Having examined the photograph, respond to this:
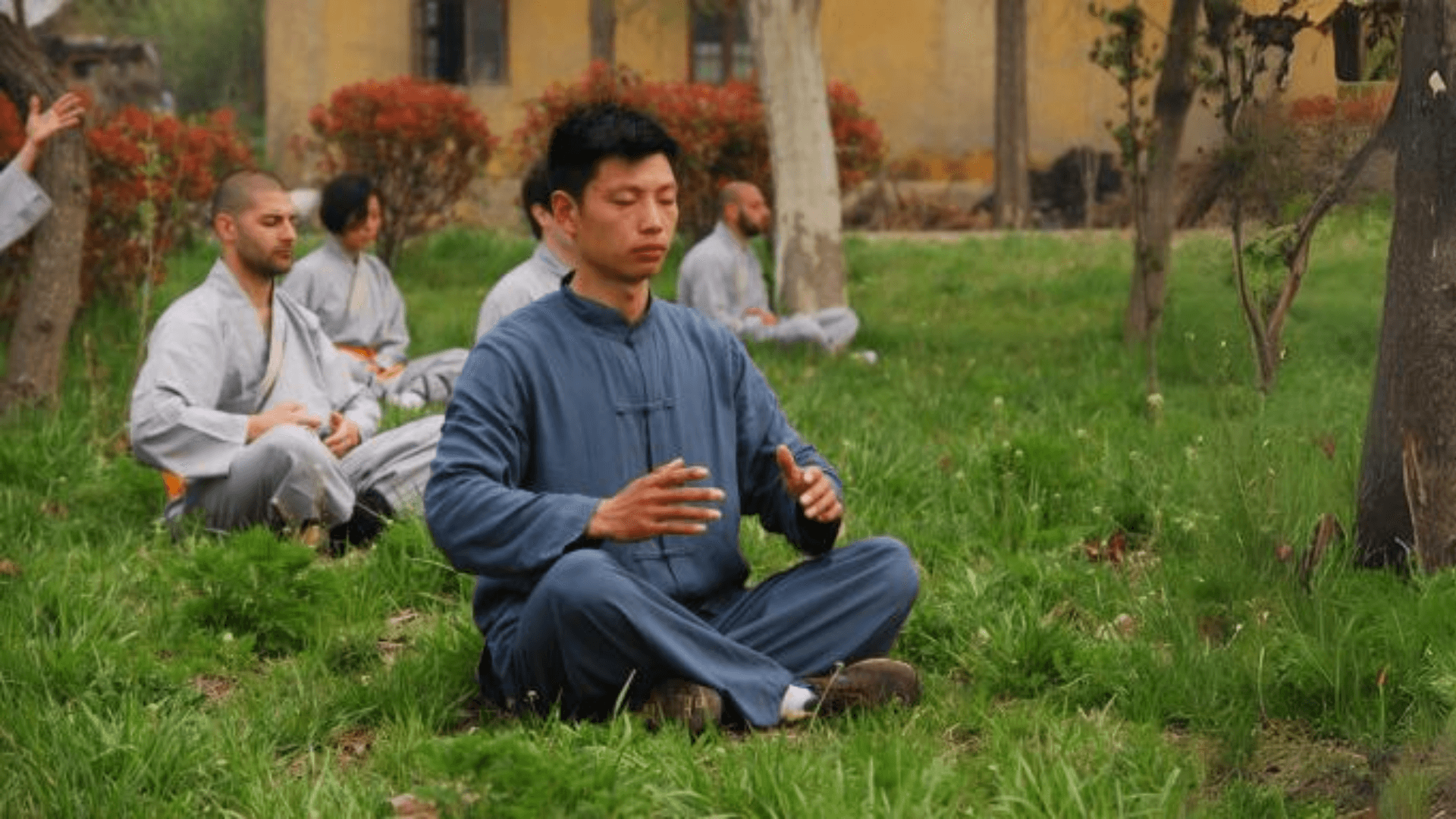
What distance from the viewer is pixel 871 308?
15.5m

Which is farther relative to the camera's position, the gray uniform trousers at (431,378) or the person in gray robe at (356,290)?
the person in gray robe at (356,290)

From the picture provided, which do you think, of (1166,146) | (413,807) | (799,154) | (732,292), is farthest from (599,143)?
(799,154)

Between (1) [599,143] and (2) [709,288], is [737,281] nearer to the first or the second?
(2) [709,288]

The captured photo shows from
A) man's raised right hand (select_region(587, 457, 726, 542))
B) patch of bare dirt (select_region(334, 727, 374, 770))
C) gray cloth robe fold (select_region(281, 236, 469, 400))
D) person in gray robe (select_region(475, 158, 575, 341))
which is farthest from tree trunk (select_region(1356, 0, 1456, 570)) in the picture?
gray cloth robe fold (select_region(281, 236, 469, 400))

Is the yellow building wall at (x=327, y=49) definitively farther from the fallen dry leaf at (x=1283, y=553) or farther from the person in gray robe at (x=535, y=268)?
the fallen dry leaf at (x=1283, y=553)

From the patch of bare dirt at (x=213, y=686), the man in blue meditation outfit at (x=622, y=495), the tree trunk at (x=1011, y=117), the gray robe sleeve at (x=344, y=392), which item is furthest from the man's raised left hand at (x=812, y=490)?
the tree trunk at (x=1011, y=117)

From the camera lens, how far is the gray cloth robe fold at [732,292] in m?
12.6

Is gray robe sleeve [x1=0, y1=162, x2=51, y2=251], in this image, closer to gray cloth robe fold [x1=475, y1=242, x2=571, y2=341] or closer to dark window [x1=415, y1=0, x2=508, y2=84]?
gray cloth robe fold [x1=475, y1=242, x2=571, y2=341]

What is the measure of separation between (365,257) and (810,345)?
2564 mm

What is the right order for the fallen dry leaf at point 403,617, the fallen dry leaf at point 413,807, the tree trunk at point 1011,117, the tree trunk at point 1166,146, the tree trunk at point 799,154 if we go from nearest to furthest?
the fallen dry leaf at point 413,807
the fallen dry leaf at point 403,617
the tree trunk at point 1166,146
the tree trunk at point 799,154
the tree trunk at point 1011,117

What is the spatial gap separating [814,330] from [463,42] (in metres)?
14.2

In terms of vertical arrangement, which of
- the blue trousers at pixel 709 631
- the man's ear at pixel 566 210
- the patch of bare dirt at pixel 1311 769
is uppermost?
the man's ear at pixel 566 210

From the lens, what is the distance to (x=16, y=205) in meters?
8.94

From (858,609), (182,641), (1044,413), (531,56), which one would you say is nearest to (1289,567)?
(858,609)
